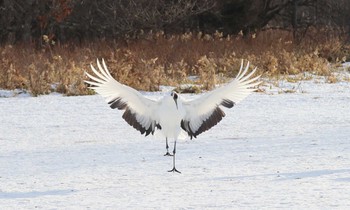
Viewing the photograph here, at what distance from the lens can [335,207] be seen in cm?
626

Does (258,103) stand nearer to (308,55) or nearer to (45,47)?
(308,55)

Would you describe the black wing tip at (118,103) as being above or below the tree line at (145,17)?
above

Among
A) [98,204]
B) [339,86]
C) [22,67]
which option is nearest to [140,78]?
[22,67]

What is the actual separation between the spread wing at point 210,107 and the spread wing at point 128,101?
1.04 feet

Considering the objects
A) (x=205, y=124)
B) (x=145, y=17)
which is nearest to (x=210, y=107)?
(x=205, y=124)

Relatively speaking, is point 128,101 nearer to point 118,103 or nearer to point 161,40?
point 118,103

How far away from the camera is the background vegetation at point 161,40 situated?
1591 cm

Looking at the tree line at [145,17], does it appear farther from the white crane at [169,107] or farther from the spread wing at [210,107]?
the spread wing at [210,107]

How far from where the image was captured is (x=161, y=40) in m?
21.5

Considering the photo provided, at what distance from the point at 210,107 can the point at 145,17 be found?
50.8 feet

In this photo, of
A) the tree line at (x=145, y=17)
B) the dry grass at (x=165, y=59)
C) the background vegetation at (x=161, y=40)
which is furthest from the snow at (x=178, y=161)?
the tree line at (x=145, y=17)

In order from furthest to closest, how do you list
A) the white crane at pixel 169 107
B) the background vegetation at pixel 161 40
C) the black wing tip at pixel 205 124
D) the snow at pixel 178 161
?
the background vegetation at pixel 161 40
the black wing tip at pixel 205 124
the white crane at pixel 169 107
the snow at pixel 178 161

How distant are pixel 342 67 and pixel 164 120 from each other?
1225 centimetres

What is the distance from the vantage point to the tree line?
23.9m
